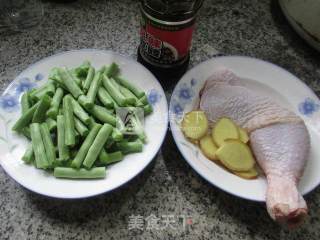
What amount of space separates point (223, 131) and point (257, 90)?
19 cm

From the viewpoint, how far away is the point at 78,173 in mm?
644

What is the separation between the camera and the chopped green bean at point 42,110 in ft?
2.31

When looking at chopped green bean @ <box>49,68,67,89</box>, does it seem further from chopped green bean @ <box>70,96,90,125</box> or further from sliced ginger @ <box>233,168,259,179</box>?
sliced ginger @ <box>233,168,259,179</box>

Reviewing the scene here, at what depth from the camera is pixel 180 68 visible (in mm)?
852

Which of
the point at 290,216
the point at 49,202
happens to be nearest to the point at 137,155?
the point at 49,202

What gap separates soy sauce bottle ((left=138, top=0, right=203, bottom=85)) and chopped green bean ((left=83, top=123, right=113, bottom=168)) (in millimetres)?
228

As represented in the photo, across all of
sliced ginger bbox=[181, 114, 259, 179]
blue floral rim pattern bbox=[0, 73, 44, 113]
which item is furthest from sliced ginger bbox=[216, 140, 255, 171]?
blue floral rim pattern bbox=[0, 73, 44, 113]

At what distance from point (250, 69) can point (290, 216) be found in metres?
0.39

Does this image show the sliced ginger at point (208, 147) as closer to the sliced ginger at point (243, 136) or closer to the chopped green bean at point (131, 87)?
the sliced ginger at point (243, 136)

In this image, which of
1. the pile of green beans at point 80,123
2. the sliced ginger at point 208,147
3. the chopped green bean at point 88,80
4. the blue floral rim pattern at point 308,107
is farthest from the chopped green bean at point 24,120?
the blue floral rim pattern at point 308,107

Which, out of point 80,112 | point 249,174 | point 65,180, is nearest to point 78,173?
point 65,180

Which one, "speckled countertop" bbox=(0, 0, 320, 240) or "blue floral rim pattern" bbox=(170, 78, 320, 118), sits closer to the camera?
"speckled countertop" bbox=(0, 0, 320, 240)

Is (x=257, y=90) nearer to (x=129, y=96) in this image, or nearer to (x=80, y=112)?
(x=129, y=96)

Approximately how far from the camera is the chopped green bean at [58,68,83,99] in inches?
28.8
